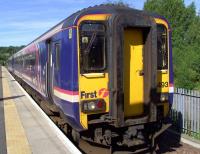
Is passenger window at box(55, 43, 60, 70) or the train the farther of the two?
passenger window at box(55, 43, 60, 70)

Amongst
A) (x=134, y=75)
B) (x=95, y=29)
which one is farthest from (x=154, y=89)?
(x=95, y=29)

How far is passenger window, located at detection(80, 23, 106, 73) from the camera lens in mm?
7734

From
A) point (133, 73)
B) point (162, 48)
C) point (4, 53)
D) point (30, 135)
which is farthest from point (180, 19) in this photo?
point (4, 53)

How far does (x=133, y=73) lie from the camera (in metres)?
8.12

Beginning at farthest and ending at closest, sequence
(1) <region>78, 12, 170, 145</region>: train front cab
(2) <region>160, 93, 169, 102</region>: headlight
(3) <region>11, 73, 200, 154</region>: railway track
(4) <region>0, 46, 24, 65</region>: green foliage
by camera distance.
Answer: (4) <region>0, 46, 24, 65</region>: green foliage < (2) <region>160, 93, 169, 102</region>: headlight < (3) <region>11, 73, 200, 154</region>: railway track < (1) <region>78, 12, 170, 145</region>: train front cab

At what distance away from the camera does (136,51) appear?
816cm

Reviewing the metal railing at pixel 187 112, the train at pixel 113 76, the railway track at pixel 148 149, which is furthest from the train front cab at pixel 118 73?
the metal railing at pixel 187 112

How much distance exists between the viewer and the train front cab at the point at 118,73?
299 inches

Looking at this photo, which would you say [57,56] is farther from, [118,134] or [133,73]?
[118,134]

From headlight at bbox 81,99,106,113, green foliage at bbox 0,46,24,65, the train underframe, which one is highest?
green foliage at bbox 0,46,24,65

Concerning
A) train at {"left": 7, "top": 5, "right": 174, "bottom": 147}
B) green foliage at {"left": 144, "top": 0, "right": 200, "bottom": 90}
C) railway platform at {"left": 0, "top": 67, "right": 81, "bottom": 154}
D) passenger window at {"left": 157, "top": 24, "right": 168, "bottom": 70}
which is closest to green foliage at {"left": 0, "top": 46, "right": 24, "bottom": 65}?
green foliage at {"left": 144, "top": 0, "right": 200, "bottom": 90}

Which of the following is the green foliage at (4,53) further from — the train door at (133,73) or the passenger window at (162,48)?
the train door at (133,73)

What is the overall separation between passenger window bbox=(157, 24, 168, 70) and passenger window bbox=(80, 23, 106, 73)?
1.44 m

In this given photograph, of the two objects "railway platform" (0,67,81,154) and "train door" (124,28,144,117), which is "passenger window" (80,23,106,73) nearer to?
"train door" (124,28,144,117)
